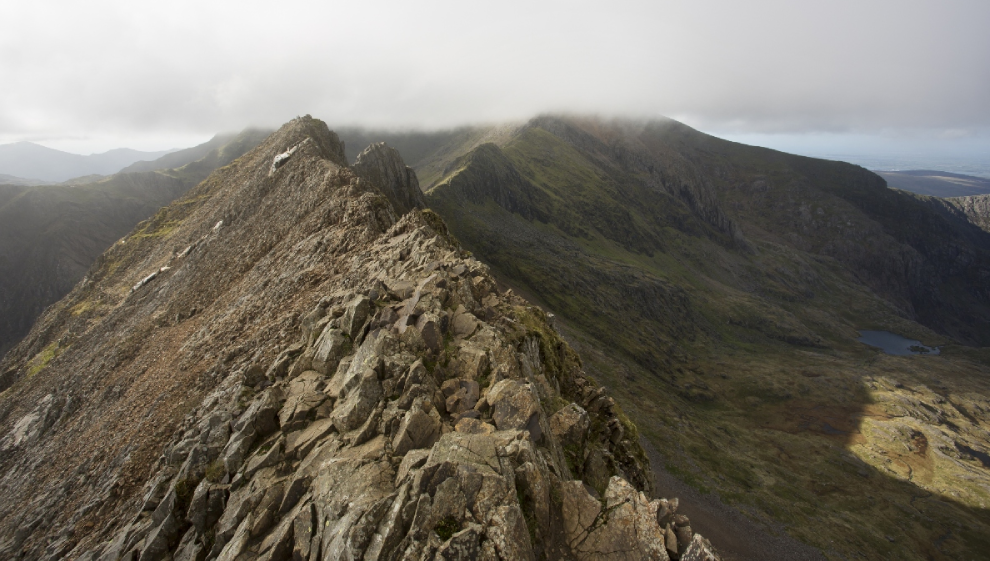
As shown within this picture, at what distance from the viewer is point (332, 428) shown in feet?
58.8

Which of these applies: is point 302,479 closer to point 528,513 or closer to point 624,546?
point 528,513

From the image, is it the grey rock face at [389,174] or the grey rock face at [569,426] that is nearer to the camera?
the grey rock face at [569,426]

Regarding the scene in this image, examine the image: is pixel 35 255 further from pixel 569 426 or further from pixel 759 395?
pixel 759 395

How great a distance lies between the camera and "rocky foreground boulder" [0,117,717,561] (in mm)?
13867

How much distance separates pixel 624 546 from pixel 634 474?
17.0 m

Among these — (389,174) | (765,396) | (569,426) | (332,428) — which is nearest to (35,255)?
(389,174)

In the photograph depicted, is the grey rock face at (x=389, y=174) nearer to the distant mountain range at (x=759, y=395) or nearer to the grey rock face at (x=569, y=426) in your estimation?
the distant mountain range at (x=759, y=395)

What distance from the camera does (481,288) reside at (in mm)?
30844

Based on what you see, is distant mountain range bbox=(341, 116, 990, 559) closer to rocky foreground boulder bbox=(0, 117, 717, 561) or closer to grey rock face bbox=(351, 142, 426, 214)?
grey rock face bbox=(351, 142, 426, 214)

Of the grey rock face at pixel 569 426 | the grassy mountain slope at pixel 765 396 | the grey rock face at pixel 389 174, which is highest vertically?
the grey rock face at pixel 389 174

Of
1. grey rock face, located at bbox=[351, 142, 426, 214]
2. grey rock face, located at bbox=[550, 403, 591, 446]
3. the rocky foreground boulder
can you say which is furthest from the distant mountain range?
the rocky foreground boulder

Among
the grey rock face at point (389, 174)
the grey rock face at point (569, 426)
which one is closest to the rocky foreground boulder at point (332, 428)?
the grey rock face at point (569, 426)

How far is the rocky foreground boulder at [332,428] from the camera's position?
13867 mm

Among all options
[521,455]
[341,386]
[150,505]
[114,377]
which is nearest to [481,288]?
[341,386]
